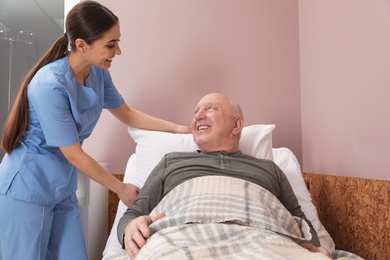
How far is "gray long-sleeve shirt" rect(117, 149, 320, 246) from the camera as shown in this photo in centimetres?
157

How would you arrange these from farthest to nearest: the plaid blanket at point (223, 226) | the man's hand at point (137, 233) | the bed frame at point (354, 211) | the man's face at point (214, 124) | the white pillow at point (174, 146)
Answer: the white pillow at point (174, 146)
the man's face at point (214, 124)
the bed frame at point (354, 211)
the man's hand at point (137, 233)
the plaid blanket at point (223, 226)

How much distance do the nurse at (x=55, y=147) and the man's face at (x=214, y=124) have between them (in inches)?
12.0

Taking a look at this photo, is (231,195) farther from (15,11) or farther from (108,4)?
(15,11)

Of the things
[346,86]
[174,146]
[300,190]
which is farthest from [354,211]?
[174,146]

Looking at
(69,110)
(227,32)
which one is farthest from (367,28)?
(69,110)

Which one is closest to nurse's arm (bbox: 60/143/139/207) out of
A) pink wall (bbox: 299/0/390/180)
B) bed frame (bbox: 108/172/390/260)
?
bed frame (bbox: 108/172/390/260)

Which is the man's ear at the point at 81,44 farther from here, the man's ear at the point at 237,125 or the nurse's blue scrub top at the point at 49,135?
the man's ear at the point at 237,125

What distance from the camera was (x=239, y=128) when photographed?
1.76 m

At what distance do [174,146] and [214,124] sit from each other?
0.82ft

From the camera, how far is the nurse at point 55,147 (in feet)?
4.79

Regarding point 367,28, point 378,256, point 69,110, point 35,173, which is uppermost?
point 367,28

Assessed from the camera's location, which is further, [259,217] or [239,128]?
[239,128]

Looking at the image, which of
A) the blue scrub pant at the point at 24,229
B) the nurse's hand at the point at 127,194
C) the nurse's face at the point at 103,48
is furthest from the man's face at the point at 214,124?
the blue scrub pant at the point at 24,229

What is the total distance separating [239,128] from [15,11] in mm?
1472
